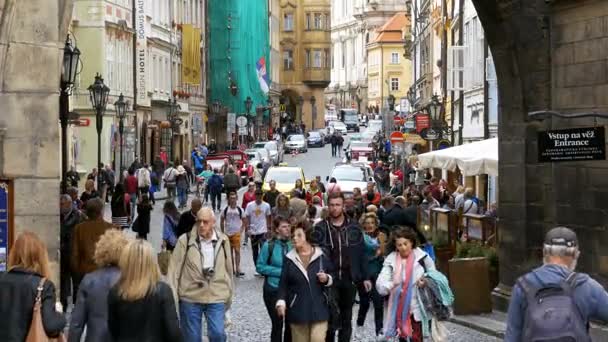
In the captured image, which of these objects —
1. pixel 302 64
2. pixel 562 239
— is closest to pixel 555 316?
pixel 562 239

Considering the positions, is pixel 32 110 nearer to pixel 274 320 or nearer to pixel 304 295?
pixel 274 320

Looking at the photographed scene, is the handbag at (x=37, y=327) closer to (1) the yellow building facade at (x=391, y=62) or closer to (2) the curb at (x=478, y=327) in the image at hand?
(2) the curb at (x=478, y=327)

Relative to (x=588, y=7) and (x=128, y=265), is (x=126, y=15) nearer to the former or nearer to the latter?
(x=588, y=7)

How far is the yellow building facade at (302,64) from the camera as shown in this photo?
140125 millimetres

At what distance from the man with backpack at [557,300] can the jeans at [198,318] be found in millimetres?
4684

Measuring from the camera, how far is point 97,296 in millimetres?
10539

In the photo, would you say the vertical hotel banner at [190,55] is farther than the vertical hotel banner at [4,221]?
Yes

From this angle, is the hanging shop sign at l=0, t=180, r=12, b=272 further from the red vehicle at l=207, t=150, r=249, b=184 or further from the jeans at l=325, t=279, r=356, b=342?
the red vehicle at l=207, t=150, r=249, b=184

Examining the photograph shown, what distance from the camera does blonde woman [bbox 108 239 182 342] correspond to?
918 cm

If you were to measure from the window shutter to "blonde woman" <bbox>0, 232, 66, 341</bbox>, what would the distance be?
33.7 m

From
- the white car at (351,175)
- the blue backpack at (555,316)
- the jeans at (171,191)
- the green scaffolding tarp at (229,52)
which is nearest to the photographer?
the blue backpack at (555,316)

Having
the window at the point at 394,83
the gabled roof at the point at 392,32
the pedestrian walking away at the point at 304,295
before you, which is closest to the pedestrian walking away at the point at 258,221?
the pedestrian walking away at the point at 304,295

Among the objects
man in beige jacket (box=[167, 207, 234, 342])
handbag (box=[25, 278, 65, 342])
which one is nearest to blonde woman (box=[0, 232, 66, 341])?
handbag (box=[25, 278, 65, 342])

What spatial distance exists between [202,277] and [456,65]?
3163cm
